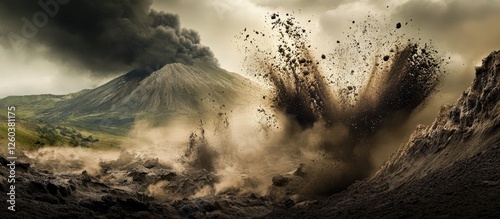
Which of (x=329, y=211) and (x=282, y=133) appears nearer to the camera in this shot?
(x=329, y=211)

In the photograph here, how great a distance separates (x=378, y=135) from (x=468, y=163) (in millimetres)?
23526

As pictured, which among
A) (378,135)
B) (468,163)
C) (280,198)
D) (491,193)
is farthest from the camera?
(378,135)

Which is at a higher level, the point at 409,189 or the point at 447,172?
Answer: the point at 447,172

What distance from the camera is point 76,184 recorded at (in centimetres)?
3825

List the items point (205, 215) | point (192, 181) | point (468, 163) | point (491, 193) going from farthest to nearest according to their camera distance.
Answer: point (192, 181), point (205, 215), point (468, 163), point (491, 193)

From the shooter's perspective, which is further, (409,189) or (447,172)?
(409,189)

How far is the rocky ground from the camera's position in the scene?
2136 centimetres

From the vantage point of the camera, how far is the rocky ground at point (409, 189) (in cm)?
2136

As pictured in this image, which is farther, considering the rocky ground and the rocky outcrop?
the rocky ground

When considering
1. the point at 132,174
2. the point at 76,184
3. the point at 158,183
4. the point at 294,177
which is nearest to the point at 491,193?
the point at 294,177

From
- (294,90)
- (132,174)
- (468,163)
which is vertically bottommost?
(468,163)

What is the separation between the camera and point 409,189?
85.2 feet

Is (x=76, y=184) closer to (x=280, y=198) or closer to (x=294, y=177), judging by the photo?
(x=280, y=198)

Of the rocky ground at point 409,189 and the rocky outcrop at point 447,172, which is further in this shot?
the rocky ground at point 409,189
